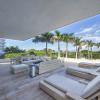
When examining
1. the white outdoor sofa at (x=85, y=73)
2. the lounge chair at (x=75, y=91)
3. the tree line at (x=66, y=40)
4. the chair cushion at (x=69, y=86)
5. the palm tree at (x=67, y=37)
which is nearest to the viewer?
the lounge chair at (x=75, y=91)

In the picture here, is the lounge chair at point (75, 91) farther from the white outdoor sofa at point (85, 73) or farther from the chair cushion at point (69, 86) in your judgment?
the white outdoor sofa at point (85, 73)

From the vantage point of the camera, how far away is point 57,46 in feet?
54.6

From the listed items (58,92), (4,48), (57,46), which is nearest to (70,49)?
(57,46)

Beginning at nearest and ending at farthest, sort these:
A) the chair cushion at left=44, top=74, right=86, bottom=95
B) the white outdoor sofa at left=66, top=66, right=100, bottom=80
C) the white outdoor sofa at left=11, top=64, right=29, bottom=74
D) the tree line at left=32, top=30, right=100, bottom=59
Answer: the chair cushion at left=44, top=74, right=86, bottom=95
the white outdoor sofa at left=66, top=66, right=100, bottom=80
the white outdoor sofa at left=11, top=64, right=29, bottom=74
the tree line at left=32, top=30, right=100, bottom=59

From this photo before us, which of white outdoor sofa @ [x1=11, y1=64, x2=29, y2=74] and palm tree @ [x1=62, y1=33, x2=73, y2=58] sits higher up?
palm tree @ [x1=62, y1=33, x2=73, y2=58]

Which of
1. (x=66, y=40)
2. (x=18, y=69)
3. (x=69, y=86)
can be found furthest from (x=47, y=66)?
(x=66, y=40)

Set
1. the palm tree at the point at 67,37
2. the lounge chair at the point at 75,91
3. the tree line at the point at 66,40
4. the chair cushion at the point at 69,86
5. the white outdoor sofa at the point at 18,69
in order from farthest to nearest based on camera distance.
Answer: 1. the palm tree at the point at 67,37
2. the tree line at the point at 66,40
3. the white outdoor sofa at the point at 18,69
4. the chair cushion at the point at 69,86
5. the lounge chair at the point at 75,91

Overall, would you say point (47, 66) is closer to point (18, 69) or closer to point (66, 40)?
point (18, 69)

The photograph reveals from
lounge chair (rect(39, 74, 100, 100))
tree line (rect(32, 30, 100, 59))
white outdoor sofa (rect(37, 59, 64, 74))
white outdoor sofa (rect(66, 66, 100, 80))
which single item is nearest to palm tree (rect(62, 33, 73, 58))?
tree line (rect(32, 30, 100, 59))

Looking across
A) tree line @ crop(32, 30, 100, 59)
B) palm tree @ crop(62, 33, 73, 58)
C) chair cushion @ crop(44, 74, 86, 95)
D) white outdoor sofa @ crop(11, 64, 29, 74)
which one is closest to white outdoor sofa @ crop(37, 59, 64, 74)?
white outdoor sofa @ crop(11, 64, 29, 74)

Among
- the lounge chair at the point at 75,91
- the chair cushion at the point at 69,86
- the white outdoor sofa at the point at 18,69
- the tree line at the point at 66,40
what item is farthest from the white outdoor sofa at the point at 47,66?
the tree line at the point at 66,40

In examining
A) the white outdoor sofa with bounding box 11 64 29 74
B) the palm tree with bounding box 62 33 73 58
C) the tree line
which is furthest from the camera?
the palm tree with bounding box 62 33 73 58

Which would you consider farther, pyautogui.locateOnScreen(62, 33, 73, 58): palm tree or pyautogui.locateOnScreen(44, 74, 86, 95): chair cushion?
pyautogui.locateOnScreen(62, 33, 73, 58): palm tree

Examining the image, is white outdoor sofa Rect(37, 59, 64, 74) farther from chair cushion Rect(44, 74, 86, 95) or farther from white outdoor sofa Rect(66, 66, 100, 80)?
chair cushion Rect(44, 74, 86, 95)
